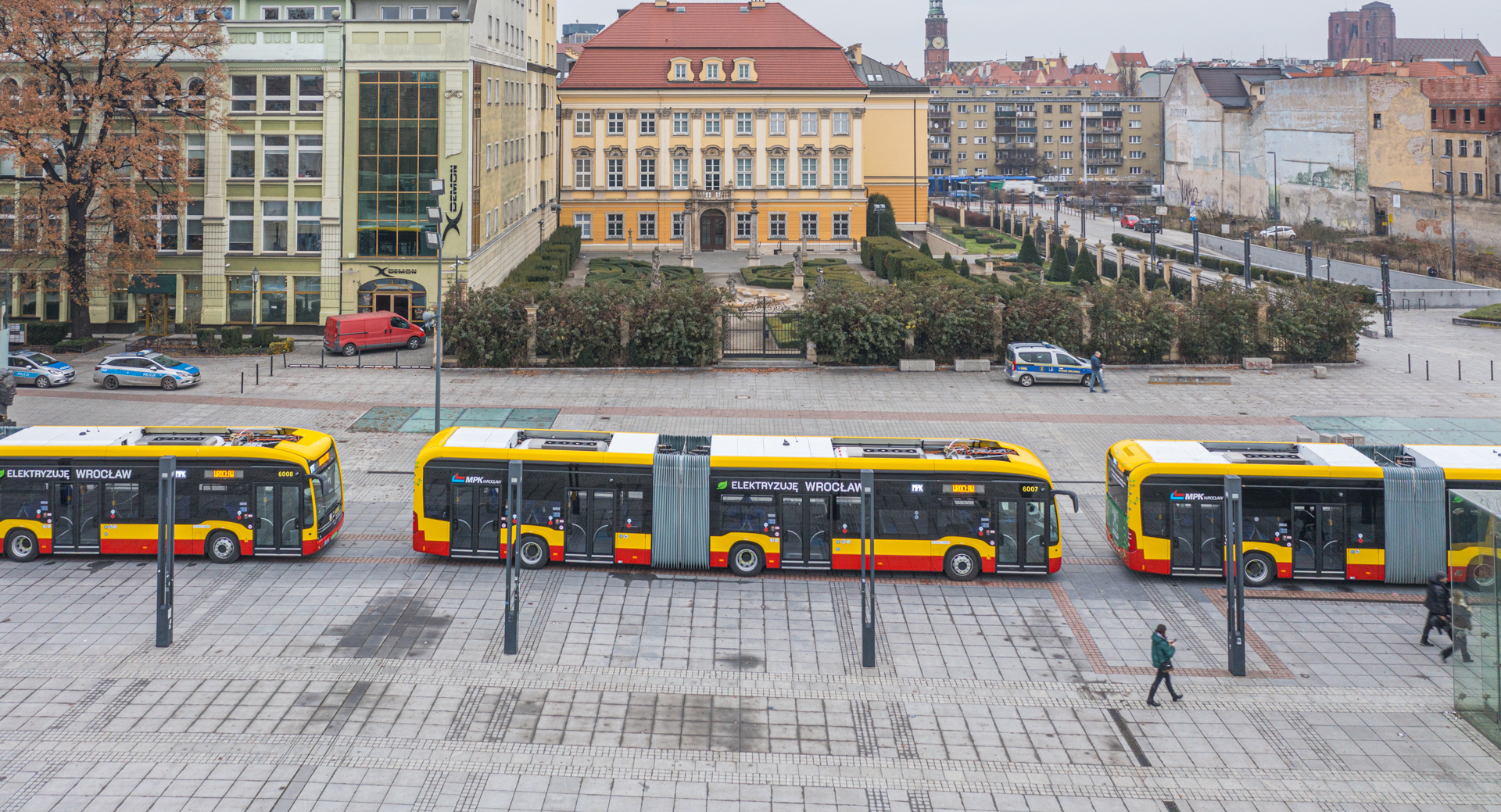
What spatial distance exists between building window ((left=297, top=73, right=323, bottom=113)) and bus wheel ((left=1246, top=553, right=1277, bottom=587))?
4269cm

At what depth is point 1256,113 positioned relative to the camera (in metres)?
116

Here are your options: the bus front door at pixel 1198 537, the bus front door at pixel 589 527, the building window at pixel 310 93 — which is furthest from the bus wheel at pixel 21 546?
the building window at pixel 310 93

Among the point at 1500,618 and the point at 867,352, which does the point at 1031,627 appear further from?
the point at 867,352

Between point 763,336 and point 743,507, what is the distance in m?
23.9

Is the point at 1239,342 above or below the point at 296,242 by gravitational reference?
below

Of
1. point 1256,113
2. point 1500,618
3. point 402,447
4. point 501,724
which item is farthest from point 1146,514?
point 1256,113

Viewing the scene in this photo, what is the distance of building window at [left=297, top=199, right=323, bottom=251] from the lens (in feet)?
178

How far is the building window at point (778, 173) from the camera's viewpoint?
86062mm

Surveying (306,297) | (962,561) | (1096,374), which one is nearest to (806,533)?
(962,561)

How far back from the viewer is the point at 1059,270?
2992 inches

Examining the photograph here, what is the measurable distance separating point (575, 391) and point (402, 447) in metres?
8.18

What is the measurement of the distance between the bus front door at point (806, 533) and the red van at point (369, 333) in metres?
29.8

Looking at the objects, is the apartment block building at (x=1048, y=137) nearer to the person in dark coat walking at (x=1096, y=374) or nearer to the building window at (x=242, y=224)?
the building window at (x=242, y=224)

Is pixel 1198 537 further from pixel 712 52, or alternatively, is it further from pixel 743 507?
pixel 712 52
